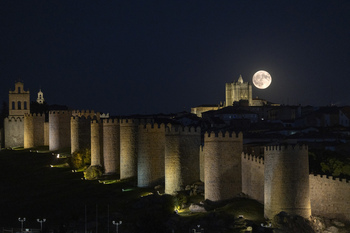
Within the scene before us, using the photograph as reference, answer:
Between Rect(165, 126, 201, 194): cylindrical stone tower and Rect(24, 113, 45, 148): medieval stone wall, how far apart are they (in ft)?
82.3

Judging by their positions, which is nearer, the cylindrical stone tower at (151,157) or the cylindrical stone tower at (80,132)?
the cylindrical stone tower at (151,157)

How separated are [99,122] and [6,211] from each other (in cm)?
1198

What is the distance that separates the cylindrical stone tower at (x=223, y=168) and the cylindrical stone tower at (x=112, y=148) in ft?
39.9

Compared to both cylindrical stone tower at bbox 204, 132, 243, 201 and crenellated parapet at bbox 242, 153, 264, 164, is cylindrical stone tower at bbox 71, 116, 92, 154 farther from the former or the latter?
crenellated parapet at bbox 242, 153, 264, 164

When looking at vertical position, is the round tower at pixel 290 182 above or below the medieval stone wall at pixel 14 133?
below

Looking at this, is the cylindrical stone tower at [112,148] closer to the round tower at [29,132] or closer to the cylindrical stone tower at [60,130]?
the cylindrical stone tower at [60,130]

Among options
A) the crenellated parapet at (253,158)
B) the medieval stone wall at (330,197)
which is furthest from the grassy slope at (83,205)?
the medieval stone wall at (330,197)

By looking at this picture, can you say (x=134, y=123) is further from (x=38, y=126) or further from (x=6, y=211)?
(x=38, y=126)

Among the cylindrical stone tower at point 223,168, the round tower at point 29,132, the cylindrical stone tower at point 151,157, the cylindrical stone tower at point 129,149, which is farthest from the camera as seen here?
the round tower at point 29,132

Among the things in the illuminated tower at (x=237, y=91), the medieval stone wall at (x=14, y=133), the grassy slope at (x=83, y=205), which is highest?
the illuminated tower at (x=237, y=91)

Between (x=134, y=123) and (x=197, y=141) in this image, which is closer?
(x=197, y=141)

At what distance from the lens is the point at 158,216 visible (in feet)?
128

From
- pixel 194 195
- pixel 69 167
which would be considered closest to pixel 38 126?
pixel 69 167

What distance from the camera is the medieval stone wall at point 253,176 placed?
38688mm
